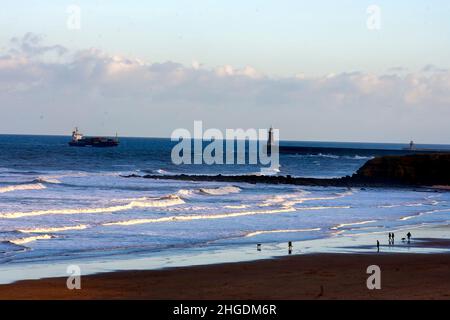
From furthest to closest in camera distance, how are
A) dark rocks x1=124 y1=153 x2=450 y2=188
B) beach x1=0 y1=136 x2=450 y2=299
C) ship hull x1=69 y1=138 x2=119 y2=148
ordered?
1. ship hull x1=69 y1=138 x2=119 y2=148
2. dark rocks x1=124 y1=153 x2=450 y2=188
3. beach x1=0 y1=136 x2=450 y2=299

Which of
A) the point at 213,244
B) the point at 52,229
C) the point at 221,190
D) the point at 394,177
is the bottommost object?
the point at 221,190

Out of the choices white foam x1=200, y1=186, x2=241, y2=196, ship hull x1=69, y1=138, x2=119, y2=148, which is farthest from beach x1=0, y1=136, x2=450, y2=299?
ship hull x1=69, y1=138, x2=119, y2=148

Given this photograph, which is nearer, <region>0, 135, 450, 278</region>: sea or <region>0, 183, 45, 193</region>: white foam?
<region>0, 135, 450, 278</region>: sea

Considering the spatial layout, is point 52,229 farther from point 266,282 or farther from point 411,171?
point 411,171

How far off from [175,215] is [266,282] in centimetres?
2144

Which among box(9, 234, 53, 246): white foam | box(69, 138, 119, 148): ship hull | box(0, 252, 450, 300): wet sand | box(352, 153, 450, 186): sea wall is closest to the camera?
box(0, 252, 450, 300): wet sand

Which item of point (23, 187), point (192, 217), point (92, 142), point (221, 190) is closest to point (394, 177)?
point (221, 190)

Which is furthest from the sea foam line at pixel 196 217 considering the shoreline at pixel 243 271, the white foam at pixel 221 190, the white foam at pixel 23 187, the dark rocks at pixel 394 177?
the dark rocks at pixel 394 177

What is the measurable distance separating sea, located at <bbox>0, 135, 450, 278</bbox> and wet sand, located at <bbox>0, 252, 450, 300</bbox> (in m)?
3.91

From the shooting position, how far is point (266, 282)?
847 inches

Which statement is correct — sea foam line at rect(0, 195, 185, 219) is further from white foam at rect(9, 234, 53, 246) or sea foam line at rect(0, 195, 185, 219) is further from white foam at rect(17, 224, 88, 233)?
white foam at rect(9, 234, 53, 246)

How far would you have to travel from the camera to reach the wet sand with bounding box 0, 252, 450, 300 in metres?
19.3

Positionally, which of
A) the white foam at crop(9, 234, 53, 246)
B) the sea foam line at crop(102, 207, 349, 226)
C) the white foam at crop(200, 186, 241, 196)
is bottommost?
the white foam at crop(200, 186, 241, 196)
